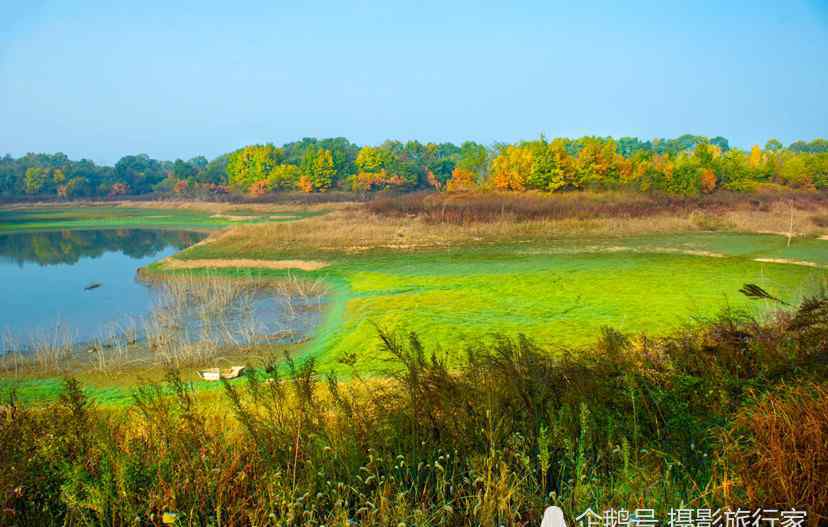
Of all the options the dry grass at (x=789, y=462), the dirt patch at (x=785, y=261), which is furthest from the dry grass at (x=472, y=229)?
the dry grass at (x=789, y=462)

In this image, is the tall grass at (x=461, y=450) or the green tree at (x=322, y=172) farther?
the green tree at (x=322, y=172)

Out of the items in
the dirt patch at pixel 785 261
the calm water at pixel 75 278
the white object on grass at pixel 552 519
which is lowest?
the calm water at pixel 75 278

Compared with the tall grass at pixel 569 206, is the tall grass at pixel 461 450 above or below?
below

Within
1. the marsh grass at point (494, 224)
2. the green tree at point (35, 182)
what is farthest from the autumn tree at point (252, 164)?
the marsh grass at point (494, 224)

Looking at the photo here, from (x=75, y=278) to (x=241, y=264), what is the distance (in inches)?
305

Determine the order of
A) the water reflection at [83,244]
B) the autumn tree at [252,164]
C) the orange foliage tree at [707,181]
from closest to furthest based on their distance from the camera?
the water reflection at [83,244], the orange foliage tree at [707,181], the autumn tree at [252,164]

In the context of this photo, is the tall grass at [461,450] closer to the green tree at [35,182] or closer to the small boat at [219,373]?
the small boat at [219,373]

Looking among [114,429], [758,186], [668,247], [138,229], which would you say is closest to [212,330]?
[114,429]

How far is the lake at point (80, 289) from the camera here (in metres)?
17.4

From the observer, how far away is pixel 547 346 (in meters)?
12.0

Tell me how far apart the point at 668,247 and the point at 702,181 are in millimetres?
32664

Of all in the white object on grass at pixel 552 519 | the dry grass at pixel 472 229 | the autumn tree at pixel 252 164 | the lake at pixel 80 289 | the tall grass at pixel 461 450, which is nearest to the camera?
the white object on grass at pixel 552 519

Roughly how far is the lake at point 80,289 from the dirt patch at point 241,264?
201cm

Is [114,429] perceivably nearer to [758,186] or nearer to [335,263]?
[335,263]
